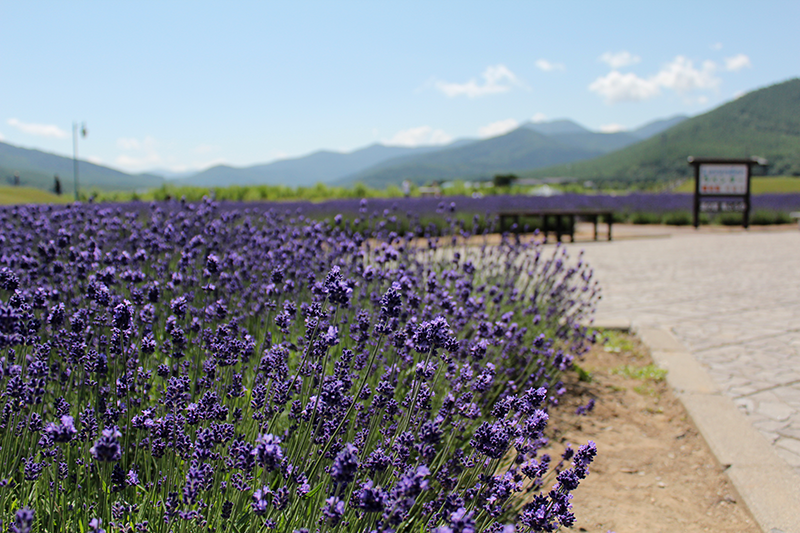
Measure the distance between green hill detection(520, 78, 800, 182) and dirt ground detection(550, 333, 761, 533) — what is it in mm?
124691

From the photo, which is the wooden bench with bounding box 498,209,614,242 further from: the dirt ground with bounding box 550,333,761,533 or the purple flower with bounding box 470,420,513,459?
the purple flower with bounding box 470,420,513,459

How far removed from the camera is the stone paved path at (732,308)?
13.2 feet

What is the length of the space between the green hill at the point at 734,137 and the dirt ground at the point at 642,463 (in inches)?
4909

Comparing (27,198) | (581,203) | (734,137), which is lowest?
(581,203)

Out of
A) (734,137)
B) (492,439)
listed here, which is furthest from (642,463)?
(734,137)

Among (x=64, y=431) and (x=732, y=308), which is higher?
(x=64, y=431)

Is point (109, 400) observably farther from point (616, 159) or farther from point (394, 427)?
point (616, 159)

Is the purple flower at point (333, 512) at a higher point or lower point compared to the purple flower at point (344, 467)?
lower

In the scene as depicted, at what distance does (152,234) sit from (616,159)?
635ft

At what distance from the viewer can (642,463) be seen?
10.5ft

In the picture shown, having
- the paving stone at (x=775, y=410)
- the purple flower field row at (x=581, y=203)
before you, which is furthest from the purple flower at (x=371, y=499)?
the purple flower field row at (x=581, y=203)

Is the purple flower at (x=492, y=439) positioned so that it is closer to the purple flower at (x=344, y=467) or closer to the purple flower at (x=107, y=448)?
the purple flower at (x=344, y=467)

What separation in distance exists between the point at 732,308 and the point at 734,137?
484ft

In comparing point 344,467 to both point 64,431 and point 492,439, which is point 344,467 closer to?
point 492,439
